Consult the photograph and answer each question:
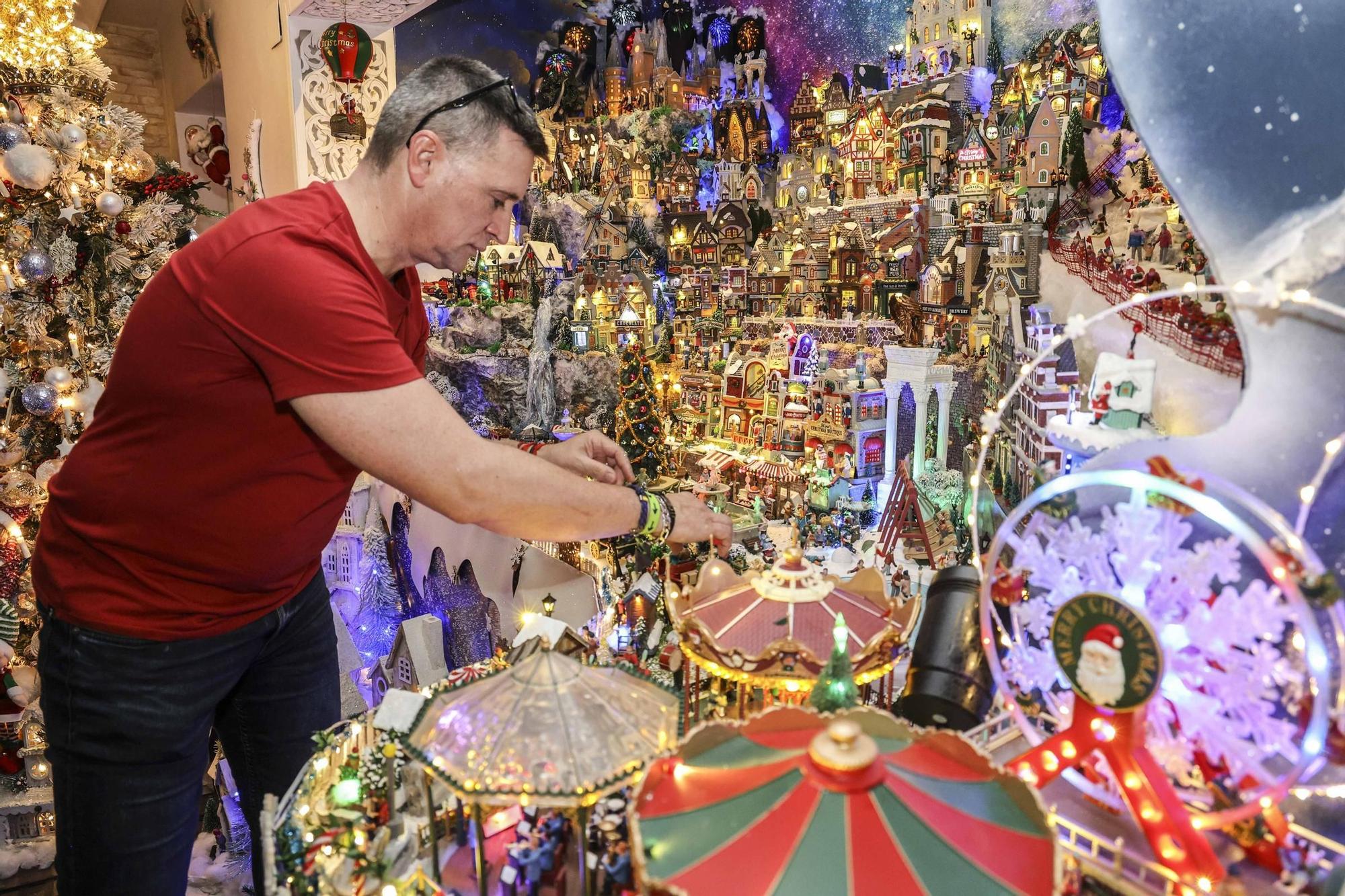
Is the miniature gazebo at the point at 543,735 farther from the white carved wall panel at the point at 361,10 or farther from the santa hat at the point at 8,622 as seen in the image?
the white carved wall panel at the point at 361,10

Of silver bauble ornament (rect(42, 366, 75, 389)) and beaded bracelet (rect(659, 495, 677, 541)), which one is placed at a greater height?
silver bauble ornament (rect(42, 366, 75, 389))

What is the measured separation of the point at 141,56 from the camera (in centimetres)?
806

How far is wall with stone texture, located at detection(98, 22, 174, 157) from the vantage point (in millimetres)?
7754

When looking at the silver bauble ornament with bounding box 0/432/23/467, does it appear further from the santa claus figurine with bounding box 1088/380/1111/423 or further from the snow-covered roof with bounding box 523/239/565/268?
the snow-covered roof with bounding box 523/239/565/268

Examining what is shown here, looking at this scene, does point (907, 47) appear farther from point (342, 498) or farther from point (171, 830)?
point (171, 830)

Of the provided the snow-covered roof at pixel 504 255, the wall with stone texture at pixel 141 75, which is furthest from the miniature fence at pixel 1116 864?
the wall with stone texture at pixel 141 75

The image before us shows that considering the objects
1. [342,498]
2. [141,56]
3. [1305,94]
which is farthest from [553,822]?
[141,56]

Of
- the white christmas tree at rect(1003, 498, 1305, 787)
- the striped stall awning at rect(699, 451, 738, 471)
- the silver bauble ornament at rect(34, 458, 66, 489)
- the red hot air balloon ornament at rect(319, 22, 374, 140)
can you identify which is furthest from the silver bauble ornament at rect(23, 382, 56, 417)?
the white christmas tree at rect(1003, 498, 1305, 787)

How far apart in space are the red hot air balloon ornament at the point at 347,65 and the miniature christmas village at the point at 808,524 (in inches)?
1.4

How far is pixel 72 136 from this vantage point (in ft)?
11.7

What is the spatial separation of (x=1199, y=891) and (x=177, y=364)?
6.67 ft

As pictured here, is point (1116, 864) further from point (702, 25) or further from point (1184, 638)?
point (702, 25)

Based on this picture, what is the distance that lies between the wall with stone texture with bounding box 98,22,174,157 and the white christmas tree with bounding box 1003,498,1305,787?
9.04 m

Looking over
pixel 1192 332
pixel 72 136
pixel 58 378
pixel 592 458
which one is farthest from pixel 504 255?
pixel 1192 332
